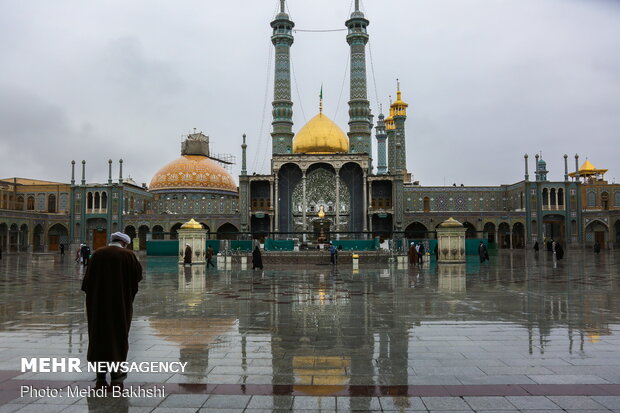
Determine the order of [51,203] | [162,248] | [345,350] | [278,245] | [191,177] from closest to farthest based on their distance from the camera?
[345,350] < [162,248] < [278,245] < [51,203] < [191,177]

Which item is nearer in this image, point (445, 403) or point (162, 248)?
point (445, 403)

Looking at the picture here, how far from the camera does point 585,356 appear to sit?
521cm

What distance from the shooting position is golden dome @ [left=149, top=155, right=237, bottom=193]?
54.9 metres

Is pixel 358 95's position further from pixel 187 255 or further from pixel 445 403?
pixel 445 403

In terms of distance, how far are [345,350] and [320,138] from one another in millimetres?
40386

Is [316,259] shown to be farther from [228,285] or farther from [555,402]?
[555,402]

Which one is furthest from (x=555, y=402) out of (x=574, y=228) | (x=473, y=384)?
(x=574, y=228)

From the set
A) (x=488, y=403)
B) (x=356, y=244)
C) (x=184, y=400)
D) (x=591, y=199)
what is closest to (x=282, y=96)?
(x=356, y=244)

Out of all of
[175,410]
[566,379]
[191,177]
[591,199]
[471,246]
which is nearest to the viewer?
[175,410]

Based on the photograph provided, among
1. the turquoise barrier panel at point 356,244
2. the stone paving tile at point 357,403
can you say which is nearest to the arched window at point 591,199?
the turquoise barrier panel at point 356,244

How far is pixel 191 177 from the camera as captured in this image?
5525 cm

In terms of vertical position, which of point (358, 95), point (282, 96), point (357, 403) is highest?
point (358, 95)

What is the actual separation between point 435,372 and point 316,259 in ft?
71.3

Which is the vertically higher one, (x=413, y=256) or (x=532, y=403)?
(x=413, y=256)
